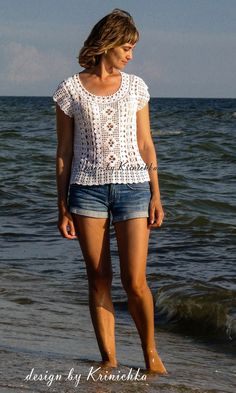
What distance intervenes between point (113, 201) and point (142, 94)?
588 mm

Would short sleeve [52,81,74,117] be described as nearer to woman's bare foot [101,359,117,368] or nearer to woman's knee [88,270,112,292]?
woman's knee [88,270,112,292]

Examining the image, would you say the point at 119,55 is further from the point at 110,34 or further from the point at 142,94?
the point at 142,94

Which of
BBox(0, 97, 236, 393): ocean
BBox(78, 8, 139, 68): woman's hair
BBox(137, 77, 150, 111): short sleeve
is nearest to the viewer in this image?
BBox(78, 8, 139, 68): woman's hair

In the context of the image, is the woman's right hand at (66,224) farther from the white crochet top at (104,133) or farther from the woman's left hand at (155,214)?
the woman's left hand at (155,214)

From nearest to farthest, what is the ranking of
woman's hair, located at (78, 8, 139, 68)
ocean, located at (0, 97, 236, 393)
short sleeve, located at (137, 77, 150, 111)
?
woman's hair, located at (78, 8, 139, 68)
short sleeve, located at (137, 77, 150, 111)
ocean, located at (0, 97, 236, 393)

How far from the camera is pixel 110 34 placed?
476 cm

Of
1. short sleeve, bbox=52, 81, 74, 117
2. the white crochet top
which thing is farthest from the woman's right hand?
short sleeve, bbox=52, 81, 74, 117

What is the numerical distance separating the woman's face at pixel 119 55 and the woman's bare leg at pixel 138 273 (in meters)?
0.83

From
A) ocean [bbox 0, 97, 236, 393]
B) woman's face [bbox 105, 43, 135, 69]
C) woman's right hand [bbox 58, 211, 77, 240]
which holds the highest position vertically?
woman's face [bbox 105, 43, 135, 69]

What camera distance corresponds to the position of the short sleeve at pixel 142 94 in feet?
16.0

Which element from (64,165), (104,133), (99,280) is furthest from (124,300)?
(104,133)

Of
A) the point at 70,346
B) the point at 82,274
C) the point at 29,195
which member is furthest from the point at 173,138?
the point at 70,346

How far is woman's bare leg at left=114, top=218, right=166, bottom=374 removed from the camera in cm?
479

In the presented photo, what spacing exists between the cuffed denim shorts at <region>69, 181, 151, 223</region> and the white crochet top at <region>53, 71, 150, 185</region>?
1.5 inches
